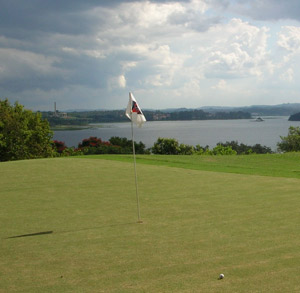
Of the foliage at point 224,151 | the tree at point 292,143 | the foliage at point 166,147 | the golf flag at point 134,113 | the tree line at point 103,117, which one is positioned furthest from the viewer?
the tree line at point 103,117

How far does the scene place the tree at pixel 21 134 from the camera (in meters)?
35.4

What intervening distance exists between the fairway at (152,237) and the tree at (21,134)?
23265mm

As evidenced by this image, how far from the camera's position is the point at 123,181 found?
1392cm

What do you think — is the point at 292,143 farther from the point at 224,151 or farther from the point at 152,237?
the point at 152,237

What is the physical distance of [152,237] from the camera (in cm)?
712

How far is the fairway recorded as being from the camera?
516 cm

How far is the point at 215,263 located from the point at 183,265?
47 centimetres

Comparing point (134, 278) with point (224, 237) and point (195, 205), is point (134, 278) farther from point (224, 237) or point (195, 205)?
point (195, 205)

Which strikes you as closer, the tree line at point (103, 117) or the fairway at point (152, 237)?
the fairway at point (152, 237)

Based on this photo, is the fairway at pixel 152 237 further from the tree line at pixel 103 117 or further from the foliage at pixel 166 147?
the tree line at pixel 103 117

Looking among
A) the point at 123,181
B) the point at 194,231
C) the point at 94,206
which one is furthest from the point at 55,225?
the point at 123,181

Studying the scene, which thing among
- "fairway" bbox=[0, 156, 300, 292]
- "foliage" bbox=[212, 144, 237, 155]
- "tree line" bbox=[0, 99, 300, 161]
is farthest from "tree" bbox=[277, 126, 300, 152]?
"fairway" bbox=[0, 156, 300, 292]

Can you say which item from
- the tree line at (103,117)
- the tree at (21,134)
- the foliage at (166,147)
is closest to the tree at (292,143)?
the foliage at (166,147)

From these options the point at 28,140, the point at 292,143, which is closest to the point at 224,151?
the point at 292,143
